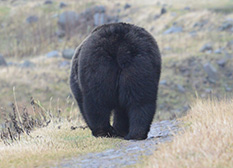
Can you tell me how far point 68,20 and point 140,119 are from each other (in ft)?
96.2

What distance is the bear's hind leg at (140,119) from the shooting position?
19.5 ft

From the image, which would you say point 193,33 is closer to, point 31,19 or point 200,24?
point 200,24

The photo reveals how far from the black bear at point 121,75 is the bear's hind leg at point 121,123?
410 mm

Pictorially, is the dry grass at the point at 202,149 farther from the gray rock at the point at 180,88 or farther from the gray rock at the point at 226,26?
the gray rock at the point at 226,26

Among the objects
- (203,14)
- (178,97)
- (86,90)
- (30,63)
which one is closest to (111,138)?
(86,90)

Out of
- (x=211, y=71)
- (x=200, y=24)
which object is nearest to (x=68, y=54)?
(x=211, y=71)

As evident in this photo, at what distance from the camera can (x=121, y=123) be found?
22.1 feet

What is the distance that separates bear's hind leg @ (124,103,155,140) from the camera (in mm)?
5953

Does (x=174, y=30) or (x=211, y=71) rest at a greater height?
(x=174, y=30)

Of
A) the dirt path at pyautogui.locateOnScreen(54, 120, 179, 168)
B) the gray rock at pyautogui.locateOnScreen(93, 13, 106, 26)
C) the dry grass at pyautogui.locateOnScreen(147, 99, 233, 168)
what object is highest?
the dry grass at pyautogui.locateOnScreen(147, 99, 233, 168)

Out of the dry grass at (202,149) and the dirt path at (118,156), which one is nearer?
the dry grass at (202,149)

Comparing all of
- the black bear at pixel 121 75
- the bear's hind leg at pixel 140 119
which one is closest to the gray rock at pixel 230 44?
the black bear at pixel 121 75

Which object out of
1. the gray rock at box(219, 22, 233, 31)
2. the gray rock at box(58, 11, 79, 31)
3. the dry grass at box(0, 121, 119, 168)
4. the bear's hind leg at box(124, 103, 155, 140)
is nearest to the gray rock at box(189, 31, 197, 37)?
the gray rock at box(219, 22, 233, 31)

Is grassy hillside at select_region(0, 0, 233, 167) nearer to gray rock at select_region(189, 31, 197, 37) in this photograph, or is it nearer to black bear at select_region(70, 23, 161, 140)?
gray rock at select_region(189, 31, 197, 37)
